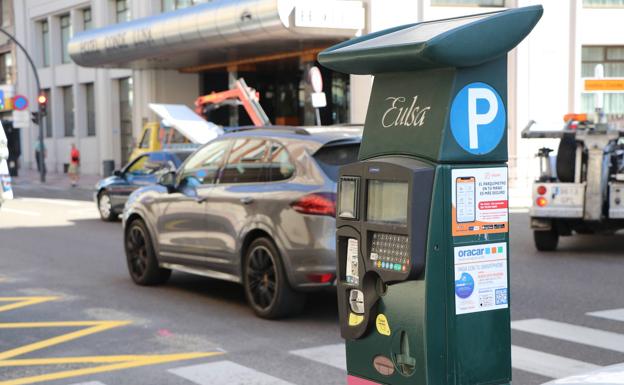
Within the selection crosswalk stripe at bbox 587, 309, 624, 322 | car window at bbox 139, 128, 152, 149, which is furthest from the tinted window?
car window at bbox 139, 128, 152, 149

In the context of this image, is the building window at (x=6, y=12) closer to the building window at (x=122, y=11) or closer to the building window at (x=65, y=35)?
the building window at (x=65, y=35)

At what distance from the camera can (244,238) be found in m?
8.92

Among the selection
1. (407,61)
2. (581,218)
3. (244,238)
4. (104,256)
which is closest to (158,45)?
(104,256)

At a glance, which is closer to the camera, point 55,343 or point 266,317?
point 55,343

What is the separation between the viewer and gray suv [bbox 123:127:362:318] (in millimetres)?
8281

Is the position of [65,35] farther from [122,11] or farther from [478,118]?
[478,118]

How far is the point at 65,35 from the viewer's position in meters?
47.7

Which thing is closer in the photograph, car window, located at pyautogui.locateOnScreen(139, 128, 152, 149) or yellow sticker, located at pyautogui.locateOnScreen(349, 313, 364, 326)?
yellow sticker, located at pyautogui.locateOnScreen(349, 313, 364, 326)

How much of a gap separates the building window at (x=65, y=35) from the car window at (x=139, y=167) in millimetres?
30240

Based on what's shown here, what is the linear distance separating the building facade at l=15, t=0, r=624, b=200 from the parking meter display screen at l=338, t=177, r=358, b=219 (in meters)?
21.2

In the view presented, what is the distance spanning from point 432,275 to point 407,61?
0.95m

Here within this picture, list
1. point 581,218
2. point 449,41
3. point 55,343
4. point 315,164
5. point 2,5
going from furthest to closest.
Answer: point 2,5
point 581,218
point 315,164
point 55,343
point 449,41

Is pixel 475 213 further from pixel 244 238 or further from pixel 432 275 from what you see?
pixel 244 238

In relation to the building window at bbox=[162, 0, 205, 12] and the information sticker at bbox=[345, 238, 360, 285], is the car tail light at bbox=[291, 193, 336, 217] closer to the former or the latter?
the information sticker at bbox=[345, 238, 360, 285]
